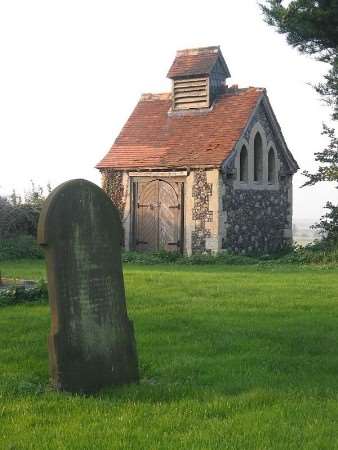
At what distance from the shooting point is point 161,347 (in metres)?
8.57

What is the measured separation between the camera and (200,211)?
2308cm

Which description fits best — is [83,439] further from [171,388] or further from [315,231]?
[315,231]

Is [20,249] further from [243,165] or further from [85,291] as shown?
[85,291]

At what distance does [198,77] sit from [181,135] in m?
2.32

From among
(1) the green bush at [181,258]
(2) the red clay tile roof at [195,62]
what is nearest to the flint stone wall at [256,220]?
(1) the green bush at [181,258]

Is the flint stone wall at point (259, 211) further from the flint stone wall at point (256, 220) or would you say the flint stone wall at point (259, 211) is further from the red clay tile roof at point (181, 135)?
the red clay tile roof at point (181, 135)

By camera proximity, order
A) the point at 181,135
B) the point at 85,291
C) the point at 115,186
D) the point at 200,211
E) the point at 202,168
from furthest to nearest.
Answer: the point at 115,186 < the point at 181,135 < the point at 200,211 < the point at 202,168 < the point at 85,291

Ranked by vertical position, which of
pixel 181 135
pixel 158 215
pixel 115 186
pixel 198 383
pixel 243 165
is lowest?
pixel 198 383

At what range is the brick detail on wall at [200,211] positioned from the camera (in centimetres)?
2284

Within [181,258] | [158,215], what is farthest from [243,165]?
[181,258]

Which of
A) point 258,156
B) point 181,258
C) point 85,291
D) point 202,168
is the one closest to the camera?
point 85,291

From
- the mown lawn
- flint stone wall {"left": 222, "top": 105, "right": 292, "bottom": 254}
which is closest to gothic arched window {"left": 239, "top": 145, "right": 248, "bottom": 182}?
flint stone wall {"left": 222, "top": 105, "right": 292, "bottom": 254}

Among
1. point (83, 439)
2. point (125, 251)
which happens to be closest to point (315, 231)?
point (125, 251)

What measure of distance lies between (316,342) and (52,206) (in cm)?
409
